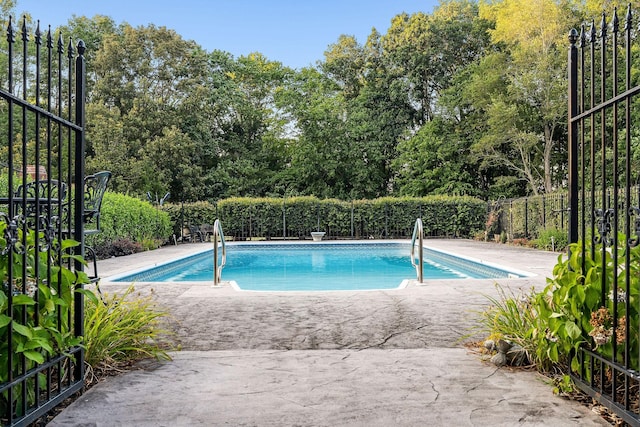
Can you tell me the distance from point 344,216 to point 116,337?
49.1ft

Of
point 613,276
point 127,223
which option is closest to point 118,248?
point 127,223

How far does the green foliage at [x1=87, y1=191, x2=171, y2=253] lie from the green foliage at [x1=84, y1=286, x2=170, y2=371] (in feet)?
24.0

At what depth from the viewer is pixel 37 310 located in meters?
2.07

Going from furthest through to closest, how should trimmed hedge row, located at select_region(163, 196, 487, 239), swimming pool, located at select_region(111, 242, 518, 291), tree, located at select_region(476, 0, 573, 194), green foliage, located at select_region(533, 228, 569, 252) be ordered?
tree, located at select_region(476, 0, 573, 194) → trimmed hedge row, located at select_region(163, 196, 487, 239) → green foliage, located at select_region(533, 228, 569, 252) → swimming pool, located at select_region(111, 242, 518, 291)

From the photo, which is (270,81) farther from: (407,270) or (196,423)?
(196,423)

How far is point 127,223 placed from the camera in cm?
1219

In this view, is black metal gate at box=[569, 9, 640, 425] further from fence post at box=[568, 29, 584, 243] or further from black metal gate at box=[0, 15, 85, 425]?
black metal gate at box=[0, 15, 85, 425]

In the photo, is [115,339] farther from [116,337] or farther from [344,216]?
[344,216]

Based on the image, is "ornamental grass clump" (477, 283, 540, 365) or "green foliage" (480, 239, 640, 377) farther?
"ornamental grass clump" (477, 283, 540, 365)

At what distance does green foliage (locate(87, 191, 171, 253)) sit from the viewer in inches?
423

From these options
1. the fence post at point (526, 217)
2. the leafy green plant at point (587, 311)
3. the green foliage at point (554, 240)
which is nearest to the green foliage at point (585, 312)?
the leafy green plant at point (587, 311)

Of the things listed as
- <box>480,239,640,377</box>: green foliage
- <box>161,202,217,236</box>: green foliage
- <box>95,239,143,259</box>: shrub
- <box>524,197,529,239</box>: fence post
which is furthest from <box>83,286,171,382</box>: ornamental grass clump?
<box>161,202,217,236</box>: green foliage

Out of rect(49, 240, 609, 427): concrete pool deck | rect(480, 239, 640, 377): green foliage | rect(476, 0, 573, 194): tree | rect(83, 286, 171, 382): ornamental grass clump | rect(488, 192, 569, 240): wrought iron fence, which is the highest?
rect(476, 0, 573, 194): tree

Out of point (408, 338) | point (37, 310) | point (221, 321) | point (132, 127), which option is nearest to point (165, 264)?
point (221, 321)
